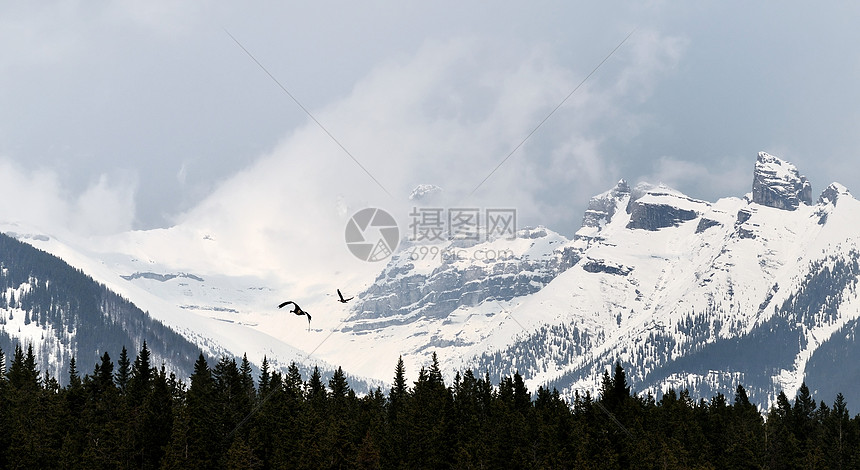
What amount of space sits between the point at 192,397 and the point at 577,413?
54.2 m

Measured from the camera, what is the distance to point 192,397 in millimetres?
134750

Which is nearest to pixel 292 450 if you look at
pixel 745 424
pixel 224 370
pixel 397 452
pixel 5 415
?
pixel 397 452

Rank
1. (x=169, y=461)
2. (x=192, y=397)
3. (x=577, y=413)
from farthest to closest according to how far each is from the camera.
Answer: (x=577, y=413), (x=192, y=397), (x=169, y=461)

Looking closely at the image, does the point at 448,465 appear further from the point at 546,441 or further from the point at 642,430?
the point at 642,430

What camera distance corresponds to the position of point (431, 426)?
135500mm

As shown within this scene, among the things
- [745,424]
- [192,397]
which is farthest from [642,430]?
[192,397]

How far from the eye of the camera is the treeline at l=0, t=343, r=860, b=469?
4995 inches

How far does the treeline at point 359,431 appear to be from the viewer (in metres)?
127

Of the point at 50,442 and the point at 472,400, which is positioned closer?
the point at 50,442

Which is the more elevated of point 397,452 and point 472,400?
point 472,400

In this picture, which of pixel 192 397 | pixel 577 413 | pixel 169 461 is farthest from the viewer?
pixel 577 413

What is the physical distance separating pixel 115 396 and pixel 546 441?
195 feet

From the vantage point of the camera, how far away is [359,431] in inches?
5556

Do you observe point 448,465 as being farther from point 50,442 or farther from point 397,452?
point 50,442
